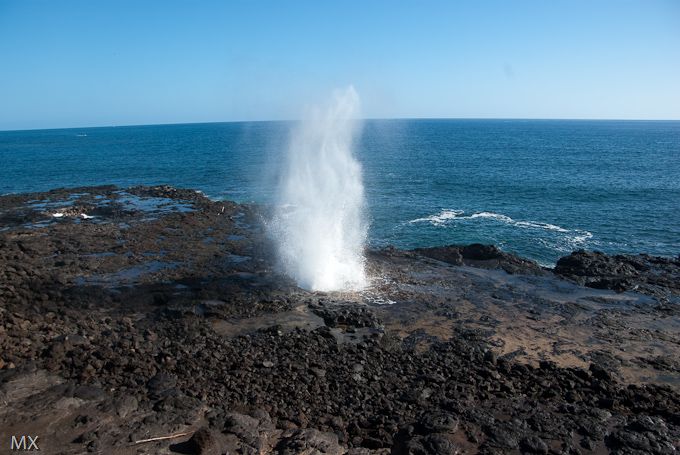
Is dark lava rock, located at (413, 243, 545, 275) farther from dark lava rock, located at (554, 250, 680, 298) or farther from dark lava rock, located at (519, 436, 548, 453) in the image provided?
dark lava rock, located at (519, 436, 548, 453)

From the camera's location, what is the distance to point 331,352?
18.8 metres

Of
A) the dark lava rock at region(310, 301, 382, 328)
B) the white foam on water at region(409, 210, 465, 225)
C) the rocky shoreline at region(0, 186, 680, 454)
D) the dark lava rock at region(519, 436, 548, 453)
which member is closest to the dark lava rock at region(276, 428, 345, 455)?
the rocky shoreline at region(0, 186, 680, 454)

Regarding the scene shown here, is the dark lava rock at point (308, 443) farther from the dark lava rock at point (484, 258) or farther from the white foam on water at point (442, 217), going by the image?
the white foam on water at point (442, 217)

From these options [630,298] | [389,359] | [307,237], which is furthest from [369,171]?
[389,359]

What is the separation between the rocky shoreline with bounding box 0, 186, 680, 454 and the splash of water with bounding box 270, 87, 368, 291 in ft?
4.71

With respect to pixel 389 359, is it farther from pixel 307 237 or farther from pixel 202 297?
pixel 307 237

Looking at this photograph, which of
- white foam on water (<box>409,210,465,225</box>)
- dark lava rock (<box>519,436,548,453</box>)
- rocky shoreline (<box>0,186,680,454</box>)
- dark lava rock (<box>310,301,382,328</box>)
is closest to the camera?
dark lava rock (<box>519,436,548,453</box>)

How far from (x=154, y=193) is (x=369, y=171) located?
3549 cm

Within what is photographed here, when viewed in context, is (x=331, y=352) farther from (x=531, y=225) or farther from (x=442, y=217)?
(x=531, y=225)

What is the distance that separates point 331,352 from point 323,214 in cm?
1563

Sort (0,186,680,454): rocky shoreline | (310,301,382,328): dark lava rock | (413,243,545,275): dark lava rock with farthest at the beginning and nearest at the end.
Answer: (413,243,545,275): dark lava rock < (310,301,382,328): dark lava rock < (0,186,680,454): rocky shoreline

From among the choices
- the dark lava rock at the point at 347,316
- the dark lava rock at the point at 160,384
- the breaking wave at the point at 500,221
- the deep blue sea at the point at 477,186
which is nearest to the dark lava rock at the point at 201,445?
the dark lava rock at the point at 160,384

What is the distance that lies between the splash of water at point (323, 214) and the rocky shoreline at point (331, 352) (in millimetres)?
1436

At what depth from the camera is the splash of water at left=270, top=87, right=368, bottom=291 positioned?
28219 mm
